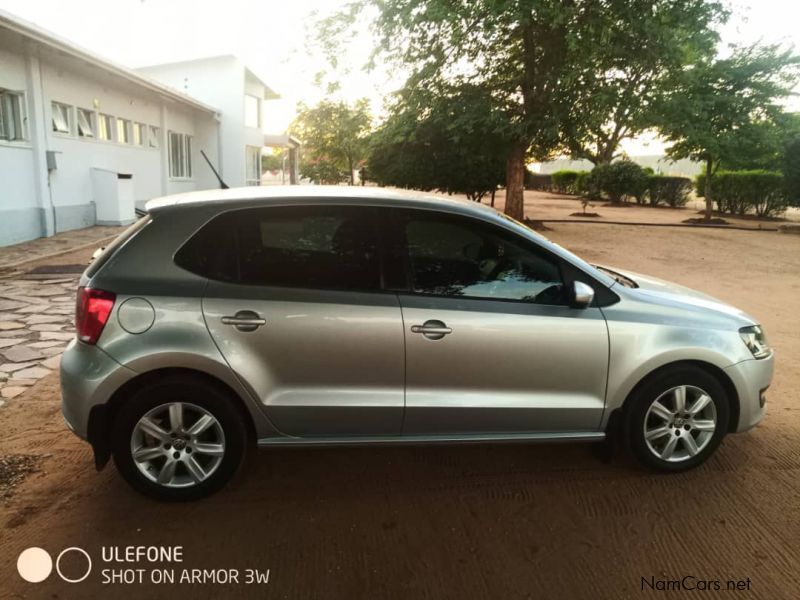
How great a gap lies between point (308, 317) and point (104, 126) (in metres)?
16.2

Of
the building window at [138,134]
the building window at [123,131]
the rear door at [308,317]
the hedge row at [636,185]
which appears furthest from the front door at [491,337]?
the hedge row at [636,185]

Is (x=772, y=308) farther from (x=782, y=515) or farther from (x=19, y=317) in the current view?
(x=19, y=317)

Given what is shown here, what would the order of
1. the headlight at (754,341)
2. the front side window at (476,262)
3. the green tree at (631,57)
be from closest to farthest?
the front side window at (476,262)
the headlight at (754,341)
the green tree at (631,57)

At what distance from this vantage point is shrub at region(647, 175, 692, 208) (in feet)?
99.8

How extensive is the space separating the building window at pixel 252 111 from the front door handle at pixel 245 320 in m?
24.8

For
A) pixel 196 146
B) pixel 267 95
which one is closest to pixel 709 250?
pixel 196 146

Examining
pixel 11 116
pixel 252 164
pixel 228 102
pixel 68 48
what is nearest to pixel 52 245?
pixel 11 116

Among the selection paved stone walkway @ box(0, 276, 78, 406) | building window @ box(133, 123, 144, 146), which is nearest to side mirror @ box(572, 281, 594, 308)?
paved stone walkway @ box(0, 276, 78, 406)

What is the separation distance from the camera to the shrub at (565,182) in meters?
40.4

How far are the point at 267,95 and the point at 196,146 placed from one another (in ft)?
26.8

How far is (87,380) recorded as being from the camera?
3.03 meters

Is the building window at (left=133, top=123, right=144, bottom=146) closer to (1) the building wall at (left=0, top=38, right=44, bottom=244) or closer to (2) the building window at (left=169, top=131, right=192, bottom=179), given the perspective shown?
(2) the building window at (left=169, top=131, right=192, bottom=179)

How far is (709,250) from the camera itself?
49.1ft

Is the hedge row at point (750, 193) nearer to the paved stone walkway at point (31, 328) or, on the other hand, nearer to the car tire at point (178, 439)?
the paved stone walkway at point (31, 328)
